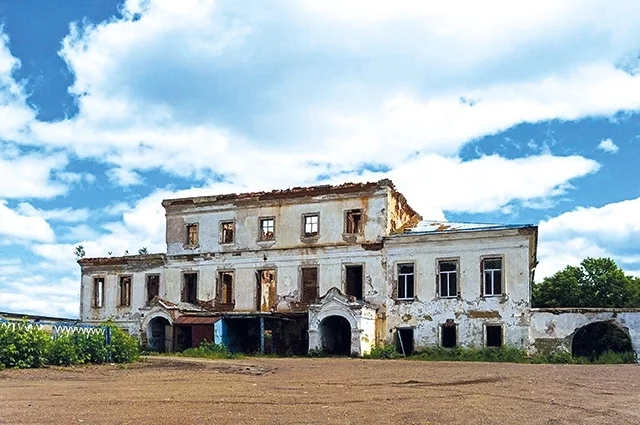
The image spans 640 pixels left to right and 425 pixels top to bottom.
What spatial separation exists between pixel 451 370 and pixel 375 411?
10.6 meters

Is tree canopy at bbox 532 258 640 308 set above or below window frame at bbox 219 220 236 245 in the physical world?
below

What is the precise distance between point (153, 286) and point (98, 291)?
355 centimetres

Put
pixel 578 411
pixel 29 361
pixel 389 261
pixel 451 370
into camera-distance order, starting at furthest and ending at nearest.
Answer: pixel 389 261, pixel 451 370, pixel 29 361, pixel 578 411

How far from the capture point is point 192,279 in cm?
3653

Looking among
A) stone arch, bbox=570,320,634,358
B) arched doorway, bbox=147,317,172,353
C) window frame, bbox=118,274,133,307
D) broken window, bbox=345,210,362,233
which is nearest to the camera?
stone arch, bbox=570,320,634,358

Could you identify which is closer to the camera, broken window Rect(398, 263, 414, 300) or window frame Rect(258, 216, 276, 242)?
broken window Rect(398, 263, 414, 300)

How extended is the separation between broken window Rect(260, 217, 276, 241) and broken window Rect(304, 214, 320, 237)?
1.63 metres

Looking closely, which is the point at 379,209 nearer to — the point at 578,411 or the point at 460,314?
the point at 460,314

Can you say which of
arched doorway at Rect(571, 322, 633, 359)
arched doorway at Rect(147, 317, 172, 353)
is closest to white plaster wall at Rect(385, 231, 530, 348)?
arched doorway at Rect(571, 322, 633, 359)

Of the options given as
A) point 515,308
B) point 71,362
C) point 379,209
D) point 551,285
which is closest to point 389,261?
point 379,209

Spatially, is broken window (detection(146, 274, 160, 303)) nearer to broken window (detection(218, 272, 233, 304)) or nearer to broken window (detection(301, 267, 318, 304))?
broken window (detection(218, 272, 233, 304))

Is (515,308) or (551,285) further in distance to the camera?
(551,285)

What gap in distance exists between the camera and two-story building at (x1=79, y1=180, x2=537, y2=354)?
99.4 feet

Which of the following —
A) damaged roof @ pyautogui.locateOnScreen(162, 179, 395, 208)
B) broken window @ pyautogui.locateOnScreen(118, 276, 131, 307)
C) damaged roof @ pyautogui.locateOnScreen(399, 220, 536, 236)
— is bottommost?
broken window @ pyautogui.locateOnScreen(118, 276, 131, 307)
